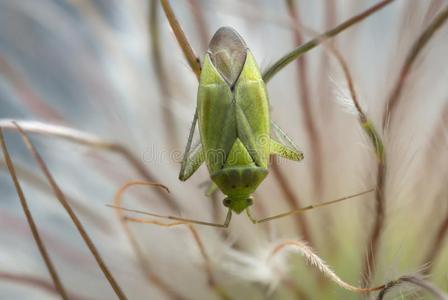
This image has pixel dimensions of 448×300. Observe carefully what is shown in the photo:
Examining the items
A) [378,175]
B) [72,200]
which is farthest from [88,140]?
[378,175]

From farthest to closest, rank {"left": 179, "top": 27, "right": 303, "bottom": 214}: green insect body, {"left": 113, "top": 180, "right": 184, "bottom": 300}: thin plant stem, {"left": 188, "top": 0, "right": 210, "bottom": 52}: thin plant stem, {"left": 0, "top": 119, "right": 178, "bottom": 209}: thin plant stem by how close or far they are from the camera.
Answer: {"left": 188, "top": 0, "right": 210, "bottom": 52}: thin plant stem < {"left": 113, "top": 180, "right": 184, "bottom": 300}: thin plant stem < {"left": 0, "top": 119, "right": 178, "bottom": 209}: thin plant stem < {"left": 179, "top": 27, "right": 303, "bottom": 214}: green insect body

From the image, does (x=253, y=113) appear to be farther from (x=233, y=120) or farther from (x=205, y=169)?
(x=205, y=169)

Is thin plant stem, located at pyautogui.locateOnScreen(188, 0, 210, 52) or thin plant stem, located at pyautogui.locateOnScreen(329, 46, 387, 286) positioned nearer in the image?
thin plant stem, located at pyautogui.locateOnScreen(329, 46, 387, 286)

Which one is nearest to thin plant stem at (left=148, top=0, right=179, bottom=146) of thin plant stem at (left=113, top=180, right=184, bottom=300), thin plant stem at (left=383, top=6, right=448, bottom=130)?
thin plant stem at (left=113, top=180, right=184, bottom=300)

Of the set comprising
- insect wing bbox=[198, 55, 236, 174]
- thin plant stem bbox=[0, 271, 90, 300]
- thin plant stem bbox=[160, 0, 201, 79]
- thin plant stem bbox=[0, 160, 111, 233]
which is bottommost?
thin plant stem bbox=[0, 271, 90, 300]

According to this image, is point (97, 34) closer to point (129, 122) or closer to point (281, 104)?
point (129, 122)

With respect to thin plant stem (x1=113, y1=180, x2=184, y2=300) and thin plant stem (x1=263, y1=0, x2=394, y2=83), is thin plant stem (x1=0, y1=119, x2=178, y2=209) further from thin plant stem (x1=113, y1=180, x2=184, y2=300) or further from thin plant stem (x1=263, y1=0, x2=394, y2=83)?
thin plant stem (x1=263, y1=0, x2=394, y2=83)

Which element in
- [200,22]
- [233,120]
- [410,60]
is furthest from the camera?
[200,22]

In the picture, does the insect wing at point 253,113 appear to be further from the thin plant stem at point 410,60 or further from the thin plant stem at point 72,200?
the thin plant stem at point 72,200
